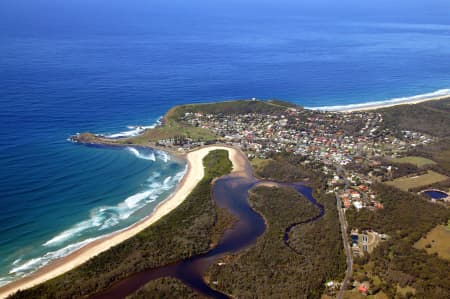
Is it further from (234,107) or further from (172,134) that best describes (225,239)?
(234,107)

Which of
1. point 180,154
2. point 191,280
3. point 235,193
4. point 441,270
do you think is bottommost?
point 441,270

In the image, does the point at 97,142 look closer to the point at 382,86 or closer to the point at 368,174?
the point at 368,174

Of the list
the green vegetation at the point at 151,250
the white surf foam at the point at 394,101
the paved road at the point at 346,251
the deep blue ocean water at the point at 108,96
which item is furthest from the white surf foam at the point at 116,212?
the white surf foam at the point at 394,101

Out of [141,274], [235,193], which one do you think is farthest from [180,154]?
[141,274]

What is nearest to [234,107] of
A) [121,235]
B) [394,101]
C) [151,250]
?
[394,101]

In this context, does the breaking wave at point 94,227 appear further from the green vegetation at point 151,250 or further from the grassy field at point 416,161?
the grassy field at point 416,161
